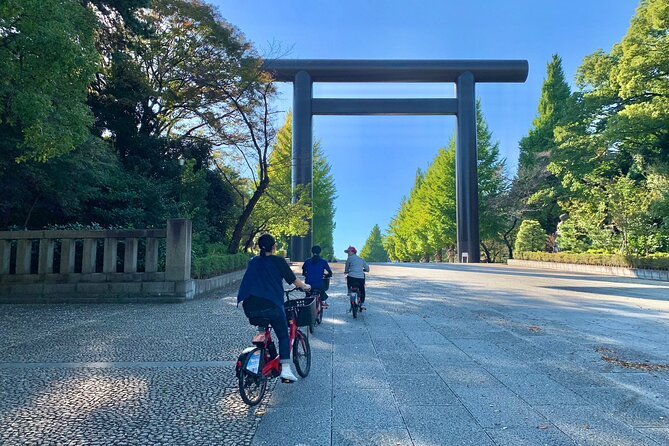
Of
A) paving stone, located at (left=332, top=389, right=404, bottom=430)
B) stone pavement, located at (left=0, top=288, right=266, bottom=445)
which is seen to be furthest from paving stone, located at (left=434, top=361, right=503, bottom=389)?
stone pavement, located at (left=0, top=288, right=266, bottom=445)

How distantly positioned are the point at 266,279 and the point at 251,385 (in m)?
0.94

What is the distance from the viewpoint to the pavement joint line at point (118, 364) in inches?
190

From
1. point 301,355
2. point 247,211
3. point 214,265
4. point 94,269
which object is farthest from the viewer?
point 247,211

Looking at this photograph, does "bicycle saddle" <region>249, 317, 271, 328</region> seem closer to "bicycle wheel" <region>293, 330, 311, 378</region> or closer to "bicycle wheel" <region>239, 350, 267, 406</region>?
"bicycle wheel" <region>239, 350, 267, 406</region>

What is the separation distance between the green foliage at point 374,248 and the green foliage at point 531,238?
160ft

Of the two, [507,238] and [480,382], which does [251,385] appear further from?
[507,238]

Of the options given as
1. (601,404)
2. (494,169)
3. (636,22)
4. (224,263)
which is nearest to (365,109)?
(494,169)

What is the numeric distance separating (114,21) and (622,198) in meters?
21.8

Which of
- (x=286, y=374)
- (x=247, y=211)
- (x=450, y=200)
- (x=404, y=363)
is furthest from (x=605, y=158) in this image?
(x=286, y=374)

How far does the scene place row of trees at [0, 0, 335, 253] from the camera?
6848 mm

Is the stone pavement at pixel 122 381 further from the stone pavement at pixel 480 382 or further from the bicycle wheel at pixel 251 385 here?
the stone pavement at pixel 480 382

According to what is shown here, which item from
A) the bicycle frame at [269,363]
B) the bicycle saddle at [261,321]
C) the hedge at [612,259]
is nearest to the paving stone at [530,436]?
the bicycle frame at [269,363]

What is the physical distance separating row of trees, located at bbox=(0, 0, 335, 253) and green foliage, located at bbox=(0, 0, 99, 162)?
0.02 meters

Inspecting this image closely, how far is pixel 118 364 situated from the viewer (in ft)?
16.2
